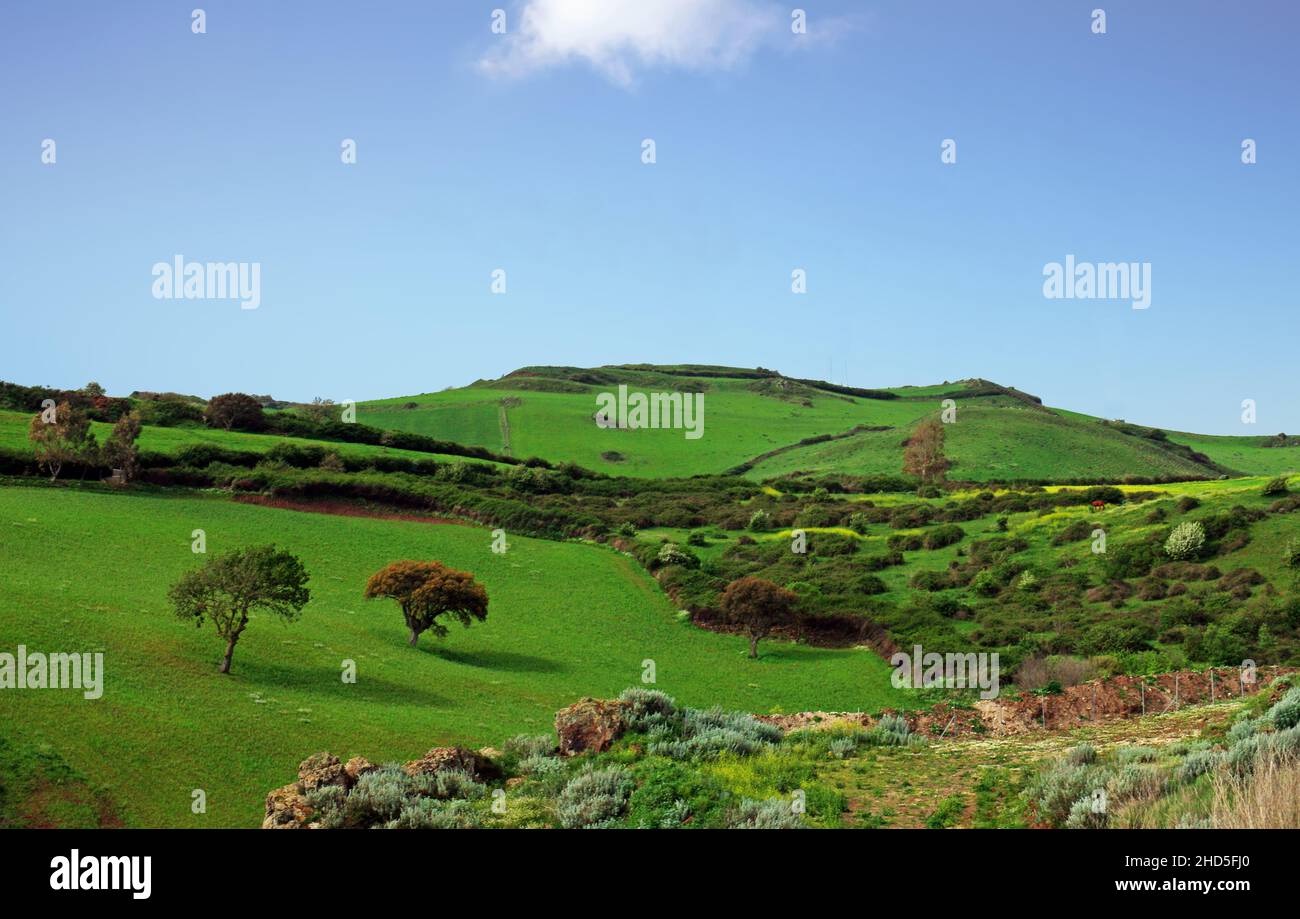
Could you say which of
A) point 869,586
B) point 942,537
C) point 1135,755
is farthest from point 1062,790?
point 942,537

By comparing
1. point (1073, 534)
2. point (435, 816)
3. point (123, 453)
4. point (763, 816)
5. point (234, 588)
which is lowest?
point (435, 816)

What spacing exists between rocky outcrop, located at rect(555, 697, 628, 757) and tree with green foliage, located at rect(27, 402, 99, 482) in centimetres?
4536

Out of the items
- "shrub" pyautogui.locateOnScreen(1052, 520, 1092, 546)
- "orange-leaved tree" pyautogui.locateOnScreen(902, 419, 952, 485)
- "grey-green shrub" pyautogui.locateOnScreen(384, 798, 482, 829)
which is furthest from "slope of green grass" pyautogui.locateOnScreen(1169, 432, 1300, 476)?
"grey-green shrub" pyautogui.locateOnScreen(384, 798, 482, 829)

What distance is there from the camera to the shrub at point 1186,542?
177 ft

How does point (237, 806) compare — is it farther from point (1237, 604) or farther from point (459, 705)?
point (1237, 604)

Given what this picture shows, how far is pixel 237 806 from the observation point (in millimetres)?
21453

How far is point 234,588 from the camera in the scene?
1271 inches

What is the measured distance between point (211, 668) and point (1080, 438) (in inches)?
5336

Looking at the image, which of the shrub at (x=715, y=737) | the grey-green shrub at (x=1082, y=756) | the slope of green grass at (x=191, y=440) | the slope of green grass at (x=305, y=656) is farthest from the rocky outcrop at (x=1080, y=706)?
the slope of green grass at (x=191, y=440)

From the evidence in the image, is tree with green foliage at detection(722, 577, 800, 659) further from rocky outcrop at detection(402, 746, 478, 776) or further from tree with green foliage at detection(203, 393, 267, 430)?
tree with green foliage at detection(203, 393, 267, 430)

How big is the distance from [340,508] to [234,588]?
3222 cm

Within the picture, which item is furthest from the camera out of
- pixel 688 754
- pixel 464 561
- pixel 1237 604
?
pixel 464 561

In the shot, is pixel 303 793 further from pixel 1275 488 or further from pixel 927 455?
pixel 927 455
